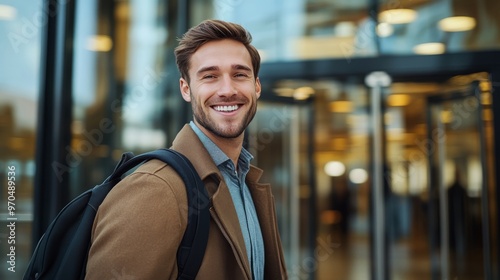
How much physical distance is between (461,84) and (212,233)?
455 cm

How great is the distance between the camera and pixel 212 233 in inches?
55.9

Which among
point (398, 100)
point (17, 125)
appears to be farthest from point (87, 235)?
point (398, 100)

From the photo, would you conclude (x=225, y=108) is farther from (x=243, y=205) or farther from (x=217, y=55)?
(x=243, y=205)

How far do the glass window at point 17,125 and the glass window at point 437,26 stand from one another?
10.4 feet

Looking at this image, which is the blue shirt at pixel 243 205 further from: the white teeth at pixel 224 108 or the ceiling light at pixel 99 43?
the ceiling light at pixel 99 43

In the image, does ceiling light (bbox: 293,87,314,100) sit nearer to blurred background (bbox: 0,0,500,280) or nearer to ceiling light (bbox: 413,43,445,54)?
blurred background (bbox: 0,0,500,280)

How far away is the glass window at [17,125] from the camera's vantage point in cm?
481

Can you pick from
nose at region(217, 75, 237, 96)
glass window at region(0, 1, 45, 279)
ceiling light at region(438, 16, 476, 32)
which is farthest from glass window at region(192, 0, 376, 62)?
nose at region(217, 75, 237, 96)

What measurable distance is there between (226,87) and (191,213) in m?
0.40

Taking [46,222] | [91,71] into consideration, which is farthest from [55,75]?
[46,222]

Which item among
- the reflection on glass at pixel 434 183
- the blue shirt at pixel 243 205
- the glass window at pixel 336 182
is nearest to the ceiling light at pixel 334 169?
the glass window at pixel 336 182

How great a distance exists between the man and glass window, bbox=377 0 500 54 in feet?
13.3

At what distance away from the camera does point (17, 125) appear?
4.94 metres

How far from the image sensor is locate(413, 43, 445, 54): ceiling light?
5356 millimetres
